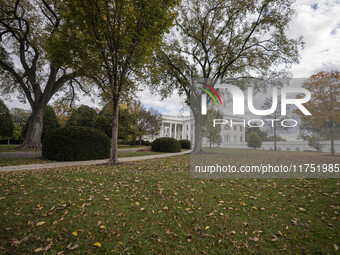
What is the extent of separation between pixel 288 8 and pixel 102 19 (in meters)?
12.5

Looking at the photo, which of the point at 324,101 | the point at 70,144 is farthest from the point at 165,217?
the point at 324,101

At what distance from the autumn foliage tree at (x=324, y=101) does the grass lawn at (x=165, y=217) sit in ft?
17.5

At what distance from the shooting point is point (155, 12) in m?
8.03

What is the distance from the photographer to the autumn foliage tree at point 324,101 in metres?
9.89

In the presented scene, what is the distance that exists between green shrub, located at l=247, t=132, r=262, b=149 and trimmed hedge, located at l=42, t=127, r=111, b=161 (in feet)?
29.3

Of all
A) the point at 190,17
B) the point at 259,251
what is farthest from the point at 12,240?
the point at 190,17

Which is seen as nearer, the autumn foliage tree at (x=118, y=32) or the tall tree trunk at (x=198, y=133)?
the autumn foliage tree at (x=118, y=32)

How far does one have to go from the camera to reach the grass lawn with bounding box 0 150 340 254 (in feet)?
9.89

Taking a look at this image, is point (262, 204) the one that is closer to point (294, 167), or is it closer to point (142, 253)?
point (142, 253)

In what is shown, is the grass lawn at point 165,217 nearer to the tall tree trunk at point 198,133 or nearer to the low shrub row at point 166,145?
the tall tree trunk at point 198,133

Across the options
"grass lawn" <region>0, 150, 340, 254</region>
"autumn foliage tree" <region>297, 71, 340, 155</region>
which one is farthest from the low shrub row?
"grass lawn" <region>0, 150, 340, 254</region>

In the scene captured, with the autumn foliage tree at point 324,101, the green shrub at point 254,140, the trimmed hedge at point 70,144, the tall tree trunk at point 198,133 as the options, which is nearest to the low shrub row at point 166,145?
the tall tree trunk at point 198,133

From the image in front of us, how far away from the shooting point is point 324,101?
10383mm

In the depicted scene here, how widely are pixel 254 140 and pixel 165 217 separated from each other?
24.2 feet
